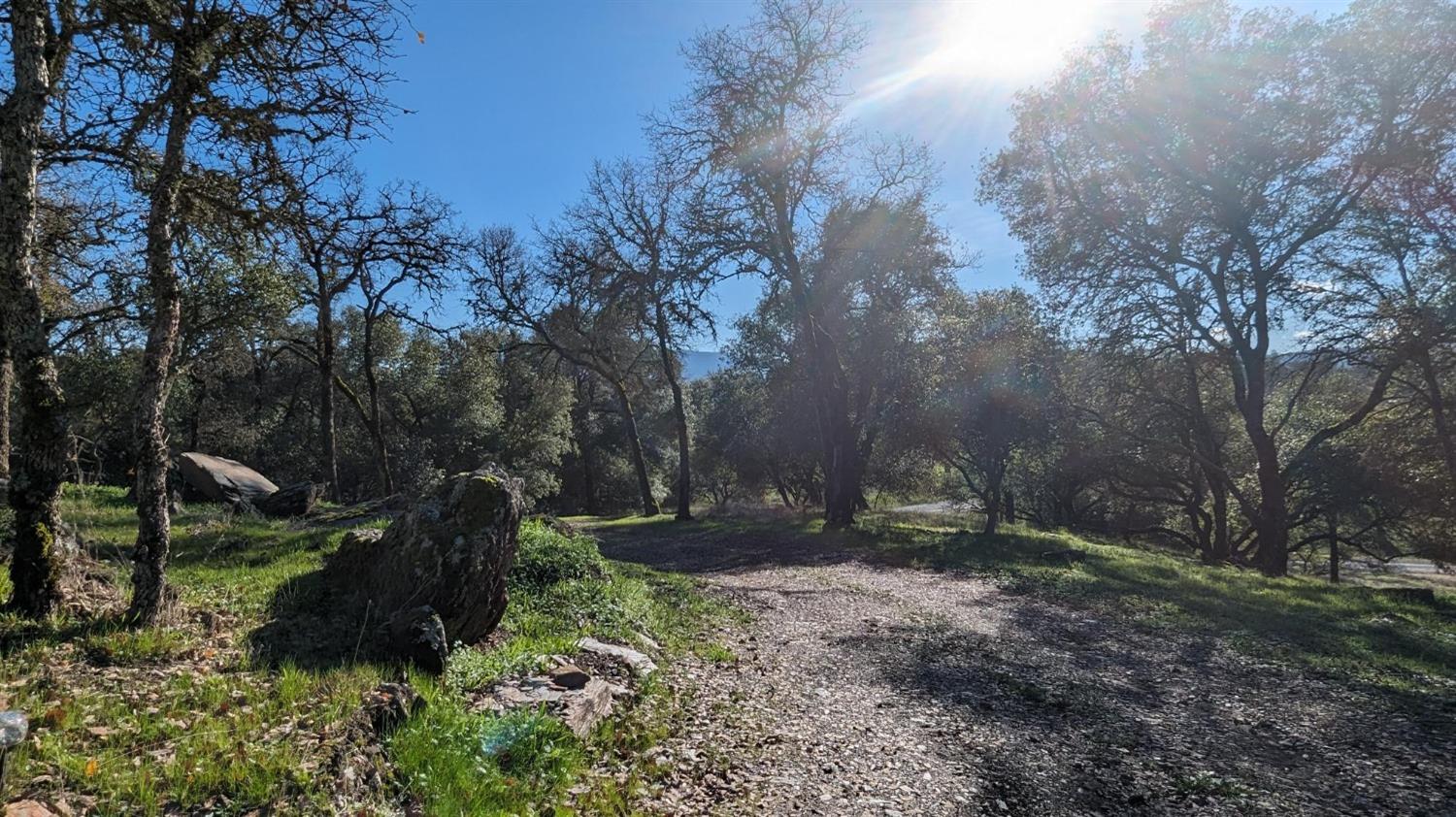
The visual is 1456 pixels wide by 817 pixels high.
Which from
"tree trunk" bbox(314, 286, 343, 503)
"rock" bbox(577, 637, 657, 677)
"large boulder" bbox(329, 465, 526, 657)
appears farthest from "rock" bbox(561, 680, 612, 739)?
"tree trunk" bbox(314, 286, 343, 503)

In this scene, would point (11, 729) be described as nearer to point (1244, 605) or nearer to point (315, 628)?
point (315, 628)

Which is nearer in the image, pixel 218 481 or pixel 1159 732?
pixel 1159 732

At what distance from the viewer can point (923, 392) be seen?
68.5ft

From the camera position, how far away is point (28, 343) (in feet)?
15.4

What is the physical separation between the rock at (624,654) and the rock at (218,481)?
38.3 ft

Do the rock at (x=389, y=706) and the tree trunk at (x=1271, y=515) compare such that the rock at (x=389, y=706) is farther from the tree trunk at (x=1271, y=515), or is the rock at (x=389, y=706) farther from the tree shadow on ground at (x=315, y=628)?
the tree trunk at (x=1271, y=515)

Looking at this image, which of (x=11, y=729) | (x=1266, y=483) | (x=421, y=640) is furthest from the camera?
(x=1266, y=483)

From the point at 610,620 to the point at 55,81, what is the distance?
8.05m

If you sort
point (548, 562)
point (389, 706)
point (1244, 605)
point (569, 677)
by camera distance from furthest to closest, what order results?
point (1244, 605)
point (548, 562)
point (569, 677)
point (389, 706)

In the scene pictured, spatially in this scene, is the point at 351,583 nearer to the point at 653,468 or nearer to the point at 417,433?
the point at 417,433

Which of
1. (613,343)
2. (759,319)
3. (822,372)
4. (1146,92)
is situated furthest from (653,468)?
(1146,92)

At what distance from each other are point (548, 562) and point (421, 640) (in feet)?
11.8

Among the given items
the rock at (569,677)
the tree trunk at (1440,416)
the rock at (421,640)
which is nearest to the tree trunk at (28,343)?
the rock at (421,640)

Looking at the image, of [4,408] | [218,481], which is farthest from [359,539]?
[218,481]
